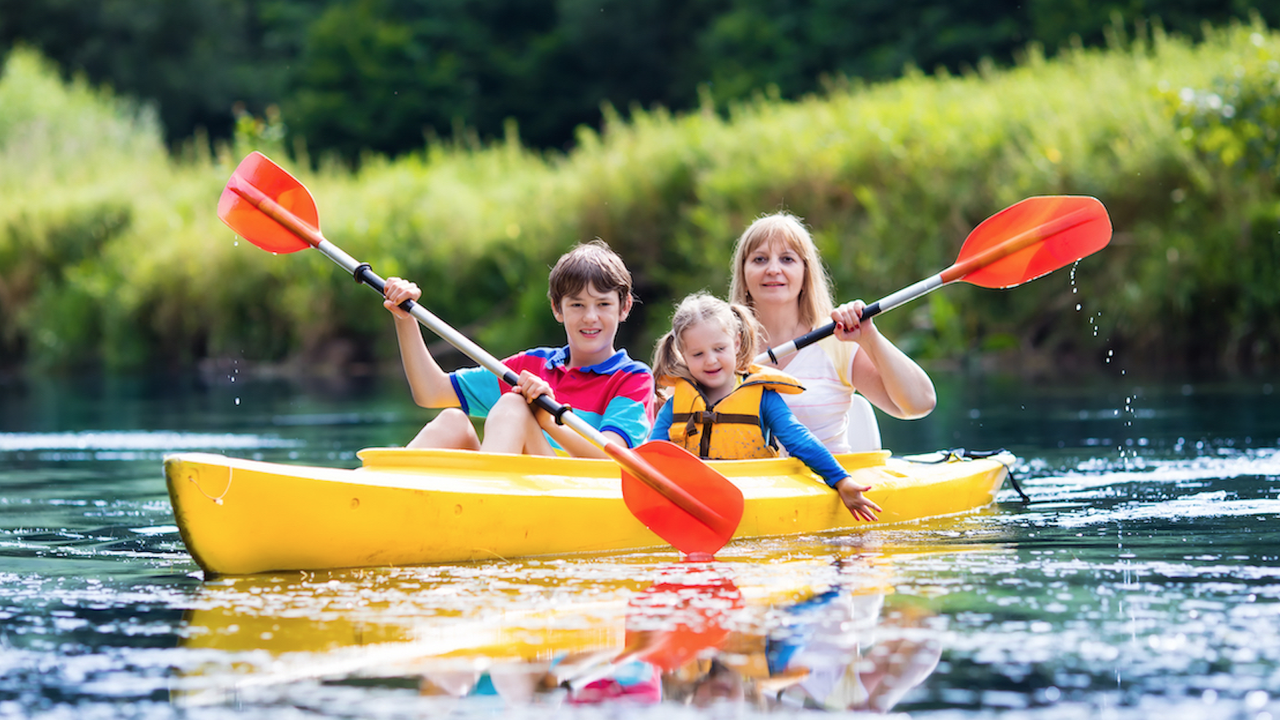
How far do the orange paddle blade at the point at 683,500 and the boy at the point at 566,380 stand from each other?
11.7 inches

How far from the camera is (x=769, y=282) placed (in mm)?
4887

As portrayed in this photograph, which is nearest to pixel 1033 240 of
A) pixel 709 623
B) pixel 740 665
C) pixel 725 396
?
pixel 725 396

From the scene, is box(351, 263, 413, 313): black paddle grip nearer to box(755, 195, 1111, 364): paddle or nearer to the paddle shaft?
the paddle shaft

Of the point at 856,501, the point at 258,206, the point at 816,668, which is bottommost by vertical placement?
the point at 816,668

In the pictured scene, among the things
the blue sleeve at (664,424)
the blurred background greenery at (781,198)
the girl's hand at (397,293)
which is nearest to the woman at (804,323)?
the blue sleeve at (664,424)

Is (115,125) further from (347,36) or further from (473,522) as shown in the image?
(473,522)

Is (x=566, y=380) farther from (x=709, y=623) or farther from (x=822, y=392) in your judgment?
(x=709, y=623)

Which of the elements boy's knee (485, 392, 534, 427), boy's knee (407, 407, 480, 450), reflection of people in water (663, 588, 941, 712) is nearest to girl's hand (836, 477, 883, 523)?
boy's knee (485, 392, 534, 427)

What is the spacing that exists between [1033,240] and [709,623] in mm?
2622

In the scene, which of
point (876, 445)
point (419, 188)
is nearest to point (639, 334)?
point (419, 188)

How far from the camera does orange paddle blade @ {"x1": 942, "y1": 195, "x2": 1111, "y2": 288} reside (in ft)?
17.2

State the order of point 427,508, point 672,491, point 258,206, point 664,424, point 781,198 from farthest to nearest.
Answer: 1. point 781,198
2. point 258,206
3. point 664,424
4. point 672,491
5. point 427,508

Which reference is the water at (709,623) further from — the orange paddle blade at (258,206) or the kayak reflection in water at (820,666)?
the orange paddle blade at (258,206)

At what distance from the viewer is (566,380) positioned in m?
4.54
